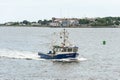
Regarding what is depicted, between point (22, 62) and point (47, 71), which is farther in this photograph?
point (22, 62)

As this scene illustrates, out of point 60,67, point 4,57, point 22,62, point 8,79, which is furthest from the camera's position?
point 4,57

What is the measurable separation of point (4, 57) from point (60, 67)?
18874 millimetres

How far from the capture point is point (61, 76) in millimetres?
71000

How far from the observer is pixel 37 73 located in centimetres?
7312

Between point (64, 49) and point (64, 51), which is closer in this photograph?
point (64, 49)

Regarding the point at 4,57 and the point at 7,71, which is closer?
the point at 7,71

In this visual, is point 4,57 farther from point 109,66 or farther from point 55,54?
point 109,66

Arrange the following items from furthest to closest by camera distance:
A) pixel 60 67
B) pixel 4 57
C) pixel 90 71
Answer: pixel 4 57 → pixel 60 67 → pixel 90 71

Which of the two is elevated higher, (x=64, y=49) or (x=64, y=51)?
(x=64, y=49)

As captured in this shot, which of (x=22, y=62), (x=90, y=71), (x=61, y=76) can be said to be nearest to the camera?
(x=61, y=76)

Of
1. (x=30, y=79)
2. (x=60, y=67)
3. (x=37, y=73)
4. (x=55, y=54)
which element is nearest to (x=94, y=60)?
(x=55, y=54)

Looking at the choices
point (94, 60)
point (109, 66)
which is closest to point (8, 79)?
point (109, 66)

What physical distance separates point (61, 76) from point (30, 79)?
5.39 meters

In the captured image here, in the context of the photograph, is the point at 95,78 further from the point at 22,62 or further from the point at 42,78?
the point at 22,62
